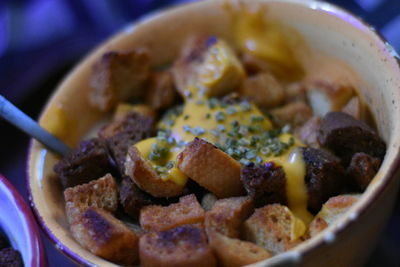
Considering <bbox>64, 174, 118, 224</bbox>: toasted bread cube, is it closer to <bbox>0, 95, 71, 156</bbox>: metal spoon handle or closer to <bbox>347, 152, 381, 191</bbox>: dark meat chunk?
<bbox>0, 95, 71, 156</bbox>: metal spoon handle

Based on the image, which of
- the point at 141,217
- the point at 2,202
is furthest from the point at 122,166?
the point at 2,202

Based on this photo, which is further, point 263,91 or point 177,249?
point 263,91

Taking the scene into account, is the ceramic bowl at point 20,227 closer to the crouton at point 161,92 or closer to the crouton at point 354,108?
the crouton at point 161,92

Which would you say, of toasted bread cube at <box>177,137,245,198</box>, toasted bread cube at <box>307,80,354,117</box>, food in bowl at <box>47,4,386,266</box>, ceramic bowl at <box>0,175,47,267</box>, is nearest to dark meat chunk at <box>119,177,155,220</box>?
food in bowl at <box>47,4,386,266</box>

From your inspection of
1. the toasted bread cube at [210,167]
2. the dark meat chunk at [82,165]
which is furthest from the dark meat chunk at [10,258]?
the toasted bread cube at [210,167]

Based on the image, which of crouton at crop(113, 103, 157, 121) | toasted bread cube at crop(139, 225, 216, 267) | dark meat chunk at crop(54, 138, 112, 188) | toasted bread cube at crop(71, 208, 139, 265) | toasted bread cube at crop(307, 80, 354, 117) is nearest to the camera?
toasted bread cube at crop(139, 225, 216, 267)

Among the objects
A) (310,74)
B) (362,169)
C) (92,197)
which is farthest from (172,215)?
(310,74)

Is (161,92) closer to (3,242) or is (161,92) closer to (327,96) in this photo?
(327,96)
